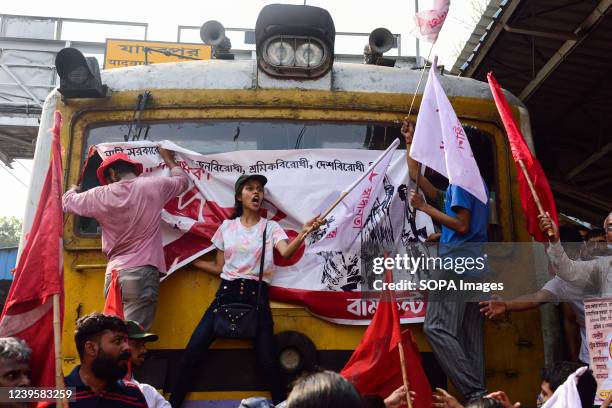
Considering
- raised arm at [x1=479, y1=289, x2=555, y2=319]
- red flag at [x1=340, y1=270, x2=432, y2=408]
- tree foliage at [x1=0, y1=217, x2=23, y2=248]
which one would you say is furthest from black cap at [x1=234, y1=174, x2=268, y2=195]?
tree foliage at [x1=0, y1=217, x2=23, y2=248]

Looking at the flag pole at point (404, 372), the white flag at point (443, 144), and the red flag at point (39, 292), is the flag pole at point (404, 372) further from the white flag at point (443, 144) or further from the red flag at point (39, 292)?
the red flag at point (39, 292)

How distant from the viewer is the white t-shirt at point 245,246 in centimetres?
373

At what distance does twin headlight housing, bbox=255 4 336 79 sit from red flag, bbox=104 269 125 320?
1566mm

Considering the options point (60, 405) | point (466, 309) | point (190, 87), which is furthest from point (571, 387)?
point (190, 87)

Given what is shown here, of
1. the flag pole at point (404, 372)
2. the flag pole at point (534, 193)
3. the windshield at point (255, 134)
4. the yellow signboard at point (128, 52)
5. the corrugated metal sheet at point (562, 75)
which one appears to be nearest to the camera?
the flag pole at point (404, 372)

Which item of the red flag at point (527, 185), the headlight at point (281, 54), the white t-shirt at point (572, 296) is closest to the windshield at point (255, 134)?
the headlight at point (281, 54)

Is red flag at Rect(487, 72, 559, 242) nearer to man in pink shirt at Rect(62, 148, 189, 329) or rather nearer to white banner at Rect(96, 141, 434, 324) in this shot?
white banner at Rect(96, 141, 434, 324)

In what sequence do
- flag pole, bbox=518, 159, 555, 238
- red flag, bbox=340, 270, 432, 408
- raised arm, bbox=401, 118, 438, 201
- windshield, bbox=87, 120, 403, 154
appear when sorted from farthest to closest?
1. windshield, bbox=87, 120, 403, 154
2. raised arm, bbox=401, 118, 438, 201
3. flag pole, bbox=518, 159, 555, 238
4. red flag, bbox=340, 270, 432, 408

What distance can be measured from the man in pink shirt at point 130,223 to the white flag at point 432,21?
178 cm

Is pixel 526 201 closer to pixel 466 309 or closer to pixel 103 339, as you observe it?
pixel 466 309

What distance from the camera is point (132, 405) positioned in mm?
2916

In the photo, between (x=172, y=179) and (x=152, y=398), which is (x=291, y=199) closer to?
(x=172, y=179)

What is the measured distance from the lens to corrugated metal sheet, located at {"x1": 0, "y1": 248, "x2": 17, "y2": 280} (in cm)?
1519

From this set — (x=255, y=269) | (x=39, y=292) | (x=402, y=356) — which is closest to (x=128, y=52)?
(x=255, y=269)
